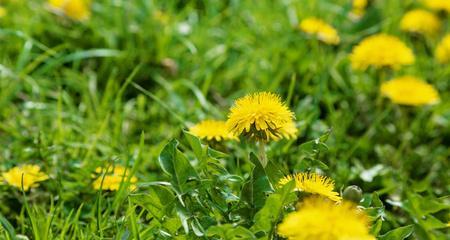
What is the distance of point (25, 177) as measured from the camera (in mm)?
1676

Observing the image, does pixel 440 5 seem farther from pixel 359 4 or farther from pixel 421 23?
pixel 359 4

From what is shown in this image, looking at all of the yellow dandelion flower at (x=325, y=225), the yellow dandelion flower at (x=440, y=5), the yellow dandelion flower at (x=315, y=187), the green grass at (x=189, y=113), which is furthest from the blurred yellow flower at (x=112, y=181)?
the yellow dandelion flower at (x=440, y=5)

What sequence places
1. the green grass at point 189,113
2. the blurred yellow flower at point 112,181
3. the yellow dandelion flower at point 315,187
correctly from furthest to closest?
the blurred yellow flower at point 112,181 → the green grass at point 189,113 → the yellow dandelion flower at point 315,187

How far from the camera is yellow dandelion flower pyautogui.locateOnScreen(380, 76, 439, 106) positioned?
2.20m

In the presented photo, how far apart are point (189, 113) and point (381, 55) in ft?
2.08

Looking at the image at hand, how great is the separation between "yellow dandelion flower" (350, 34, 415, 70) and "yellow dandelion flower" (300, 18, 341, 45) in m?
0.23

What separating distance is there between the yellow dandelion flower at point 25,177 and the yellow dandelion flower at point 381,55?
3.55ft

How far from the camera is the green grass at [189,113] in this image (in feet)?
4.65

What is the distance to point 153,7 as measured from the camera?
2.68 metres

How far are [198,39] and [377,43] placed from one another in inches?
24.8

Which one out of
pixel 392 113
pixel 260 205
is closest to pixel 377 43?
pixel 392 113

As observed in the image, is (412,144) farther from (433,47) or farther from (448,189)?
(433,47)

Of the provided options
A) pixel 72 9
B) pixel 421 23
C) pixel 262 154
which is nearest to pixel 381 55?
pixel 421 23

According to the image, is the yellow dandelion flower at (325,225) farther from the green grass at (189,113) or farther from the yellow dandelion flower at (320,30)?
the yellow dandelion flower at (320,30)
